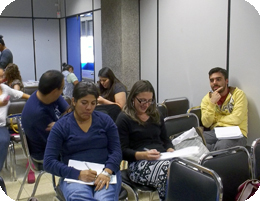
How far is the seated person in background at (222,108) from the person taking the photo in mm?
3223

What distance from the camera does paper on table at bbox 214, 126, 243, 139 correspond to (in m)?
3.06

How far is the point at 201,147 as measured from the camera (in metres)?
2.40

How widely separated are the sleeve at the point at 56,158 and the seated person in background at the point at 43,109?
0.53 metres

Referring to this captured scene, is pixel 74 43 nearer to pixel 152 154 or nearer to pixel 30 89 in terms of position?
pixel 30 89

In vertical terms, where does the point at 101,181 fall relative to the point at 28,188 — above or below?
above

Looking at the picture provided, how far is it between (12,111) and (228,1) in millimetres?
2918

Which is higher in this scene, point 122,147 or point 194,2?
point 194,2

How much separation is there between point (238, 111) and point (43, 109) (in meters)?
2.00

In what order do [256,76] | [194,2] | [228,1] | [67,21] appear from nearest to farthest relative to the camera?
[256,76], [228,1], [194,2], [67,21]

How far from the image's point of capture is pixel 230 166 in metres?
1.92

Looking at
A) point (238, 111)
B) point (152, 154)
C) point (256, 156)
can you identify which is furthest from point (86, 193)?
point (238, 111)

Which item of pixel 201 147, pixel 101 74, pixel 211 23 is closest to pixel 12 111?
pixel 101 74

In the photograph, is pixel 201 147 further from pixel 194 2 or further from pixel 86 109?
pixel 194 2

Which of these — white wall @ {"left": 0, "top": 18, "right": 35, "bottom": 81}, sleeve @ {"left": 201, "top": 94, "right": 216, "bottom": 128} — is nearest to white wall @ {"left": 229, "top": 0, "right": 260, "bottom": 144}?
sleeve @ {"left": 201, "top": 94, "right": 216, "bottom": 128}
